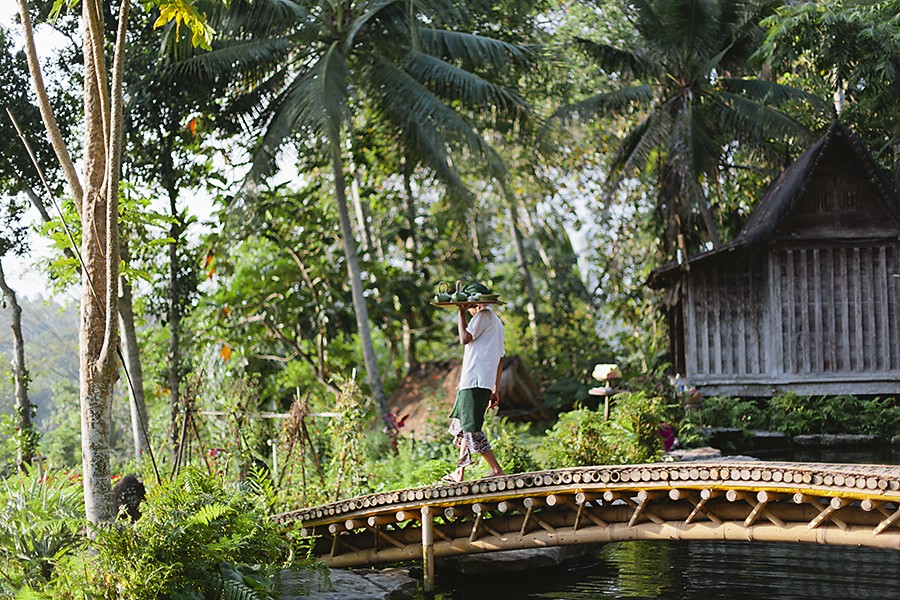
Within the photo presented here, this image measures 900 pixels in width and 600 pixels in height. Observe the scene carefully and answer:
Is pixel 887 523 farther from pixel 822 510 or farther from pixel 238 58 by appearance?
pixel 238 58

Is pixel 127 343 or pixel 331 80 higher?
pixel 331 80

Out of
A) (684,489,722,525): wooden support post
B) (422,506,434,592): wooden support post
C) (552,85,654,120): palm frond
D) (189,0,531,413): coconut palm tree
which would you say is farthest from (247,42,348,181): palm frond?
(684,489,722,525): wooden support post

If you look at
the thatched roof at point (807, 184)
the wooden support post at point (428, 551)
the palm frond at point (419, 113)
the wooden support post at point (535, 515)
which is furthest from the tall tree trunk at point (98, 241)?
the thatched roof at point (807, 184)

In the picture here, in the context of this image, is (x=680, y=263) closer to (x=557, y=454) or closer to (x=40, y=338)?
(x=557, y=454)

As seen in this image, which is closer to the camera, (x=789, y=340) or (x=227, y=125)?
(x=227, y=125)

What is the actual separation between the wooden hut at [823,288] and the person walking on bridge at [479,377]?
9.29m

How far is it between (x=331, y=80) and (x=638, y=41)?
824 centimetres

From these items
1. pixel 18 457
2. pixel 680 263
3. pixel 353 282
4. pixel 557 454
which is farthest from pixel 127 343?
pixel 680 263

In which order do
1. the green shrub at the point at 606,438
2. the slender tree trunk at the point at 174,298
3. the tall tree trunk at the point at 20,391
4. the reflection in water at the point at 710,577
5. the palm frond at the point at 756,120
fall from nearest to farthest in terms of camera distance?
the reflection in water at the point at 710,577 → the green shrub at the point at 606,438 → the tall tree trunk at the point at 20,391 → the slender tree trunk at the point at 174,298 → the palm frond at the point at 756,120

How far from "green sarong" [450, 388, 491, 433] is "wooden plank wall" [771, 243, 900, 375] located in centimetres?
1048

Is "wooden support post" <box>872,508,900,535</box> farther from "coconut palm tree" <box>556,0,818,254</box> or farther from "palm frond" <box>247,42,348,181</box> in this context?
"coconut palm tree" <box>556,0,818,254</box>

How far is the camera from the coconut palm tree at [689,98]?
18.7 meters

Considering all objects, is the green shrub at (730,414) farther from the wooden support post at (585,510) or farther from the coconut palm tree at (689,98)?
the wooden support post at (585,510)

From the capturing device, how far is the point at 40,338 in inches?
625
